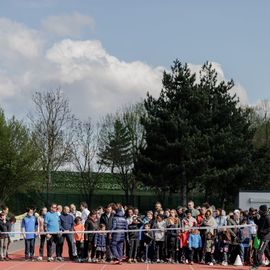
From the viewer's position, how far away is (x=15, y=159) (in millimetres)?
54250

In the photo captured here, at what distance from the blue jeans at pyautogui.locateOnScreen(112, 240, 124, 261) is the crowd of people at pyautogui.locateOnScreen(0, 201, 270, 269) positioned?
0.10 ft

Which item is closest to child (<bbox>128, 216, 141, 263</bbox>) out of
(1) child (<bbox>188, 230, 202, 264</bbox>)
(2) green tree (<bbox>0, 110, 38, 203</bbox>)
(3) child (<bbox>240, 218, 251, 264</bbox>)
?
(1) child (<bbox>188, 230, 202, 264</bbox>)

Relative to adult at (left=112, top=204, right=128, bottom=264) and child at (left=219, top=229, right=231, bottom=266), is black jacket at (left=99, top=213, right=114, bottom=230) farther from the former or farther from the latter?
child at (left=219, top=229, right=231, bottom=266)

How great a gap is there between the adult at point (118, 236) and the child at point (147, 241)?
0.71 metres

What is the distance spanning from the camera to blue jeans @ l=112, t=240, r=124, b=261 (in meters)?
21.2

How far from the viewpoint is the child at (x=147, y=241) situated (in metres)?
21.8

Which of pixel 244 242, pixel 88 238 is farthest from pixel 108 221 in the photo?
pixel 244 242

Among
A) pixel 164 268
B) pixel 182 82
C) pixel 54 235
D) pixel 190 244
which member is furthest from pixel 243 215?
pixel 182 82

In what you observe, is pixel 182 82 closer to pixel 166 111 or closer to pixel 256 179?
pixel 166 111

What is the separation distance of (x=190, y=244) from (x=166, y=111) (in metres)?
28.7

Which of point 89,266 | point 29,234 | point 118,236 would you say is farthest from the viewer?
point 29,234

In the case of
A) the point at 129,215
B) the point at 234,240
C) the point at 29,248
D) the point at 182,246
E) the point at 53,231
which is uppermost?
the point at 129,215

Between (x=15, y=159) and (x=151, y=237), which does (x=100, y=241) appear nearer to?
(x=151, y=237)

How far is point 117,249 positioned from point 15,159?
34165 millimetres
